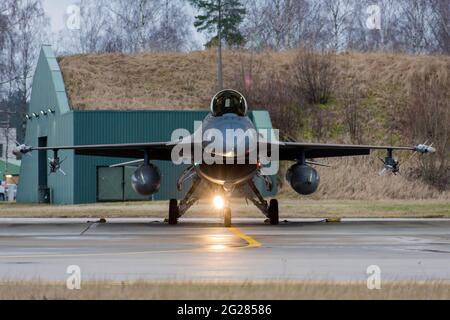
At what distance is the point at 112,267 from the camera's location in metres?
15.5

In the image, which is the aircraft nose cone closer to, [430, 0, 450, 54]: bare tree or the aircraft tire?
the aircraft tire

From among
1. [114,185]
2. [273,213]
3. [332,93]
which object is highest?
[332,93]

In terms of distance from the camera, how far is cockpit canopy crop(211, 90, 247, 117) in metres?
→ 26.7

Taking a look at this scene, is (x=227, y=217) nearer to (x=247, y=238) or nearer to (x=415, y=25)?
(x=247, y=238)

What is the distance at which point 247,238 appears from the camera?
75.5ft

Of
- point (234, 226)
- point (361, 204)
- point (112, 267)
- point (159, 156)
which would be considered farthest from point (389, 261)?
point (361, 204)

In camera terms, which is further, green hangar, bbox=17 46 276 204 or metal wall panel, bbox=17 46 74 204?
metal wall panel, bbox=17 46 74 204

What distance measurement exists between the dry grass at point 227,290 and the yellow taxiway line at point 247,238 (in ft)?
25.4

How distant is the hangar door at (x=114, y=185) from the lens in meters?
55.5

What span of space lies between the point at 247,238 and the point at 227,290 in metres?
11.2

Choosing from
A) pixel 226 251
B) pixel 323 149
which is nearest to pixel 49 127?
pixel 323 149

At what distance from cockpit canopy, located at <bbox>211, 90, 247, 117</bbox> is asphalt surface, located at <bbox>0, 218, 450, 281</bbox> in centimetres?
335

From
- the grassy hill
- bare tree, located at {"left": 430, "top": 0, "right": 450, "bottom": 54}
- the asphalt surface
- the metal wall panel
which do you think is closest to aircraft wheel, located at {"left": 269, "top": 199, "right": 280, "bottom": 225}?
the asphalt surface

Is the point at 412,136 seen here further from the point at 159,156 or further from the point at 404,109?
the point at 159,156
